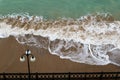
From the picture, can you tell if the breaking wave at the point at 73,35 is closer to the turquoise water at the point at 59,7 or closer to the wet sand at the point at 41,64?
the wet sand at the point at 41,64

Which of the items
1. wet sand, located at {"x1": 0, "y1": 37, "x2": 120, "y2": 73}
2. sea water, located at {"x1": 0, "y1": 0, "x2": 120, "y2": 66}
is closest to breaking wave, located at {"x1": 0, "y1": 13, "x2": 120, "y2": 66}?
sea water, located at {"x1": 0, "y1": 0, "x2": 120, "y2": 66}

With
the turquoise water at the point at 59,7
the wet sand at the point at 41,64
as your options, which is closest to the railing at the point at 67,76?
the wet sand at the point at 41,64

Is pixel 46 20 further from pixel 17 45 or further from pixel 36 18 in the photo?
pixel 17 45

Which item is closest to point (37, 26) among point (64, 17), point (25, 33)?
point (25, 33)

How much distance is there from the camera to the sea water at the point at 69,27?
15.0m

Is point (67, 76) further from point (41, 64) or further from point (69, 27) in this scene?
point (69, 27)

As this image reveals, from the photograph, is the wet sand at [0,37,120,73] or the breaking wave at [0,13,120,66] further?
the breaking wave at [0,13,120,66]

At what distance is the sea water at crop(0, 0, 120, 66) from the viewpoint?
15.0 meters

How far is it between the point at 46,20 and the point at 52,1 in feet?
9.23

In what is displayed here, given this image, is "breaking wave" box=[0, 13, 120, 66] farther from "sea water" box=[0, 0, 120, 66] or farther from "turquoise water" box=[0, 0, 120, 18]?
"turquoise water" box=[0, 0, 120, 18]

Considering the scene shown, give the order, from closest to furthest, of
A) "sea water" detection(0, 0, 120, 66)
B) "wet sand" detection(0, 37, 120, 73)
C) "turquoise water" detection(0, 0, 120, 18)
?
"wet sand" detection(0, 37, 120, 73) < "sea water" detection(0, 0, 120, 66) < "turquoise water" detection(0, 0, 120, 18)

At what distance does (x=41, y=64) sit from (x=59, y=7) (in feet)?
22.6

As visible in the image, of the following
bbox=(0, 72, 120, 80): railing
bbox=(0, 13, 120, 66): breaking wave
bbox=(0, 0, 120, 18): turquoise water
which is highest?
bbox=(0, 0, 120, 18): turquoise water

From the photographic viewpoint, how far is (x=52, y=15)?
19000 mm
